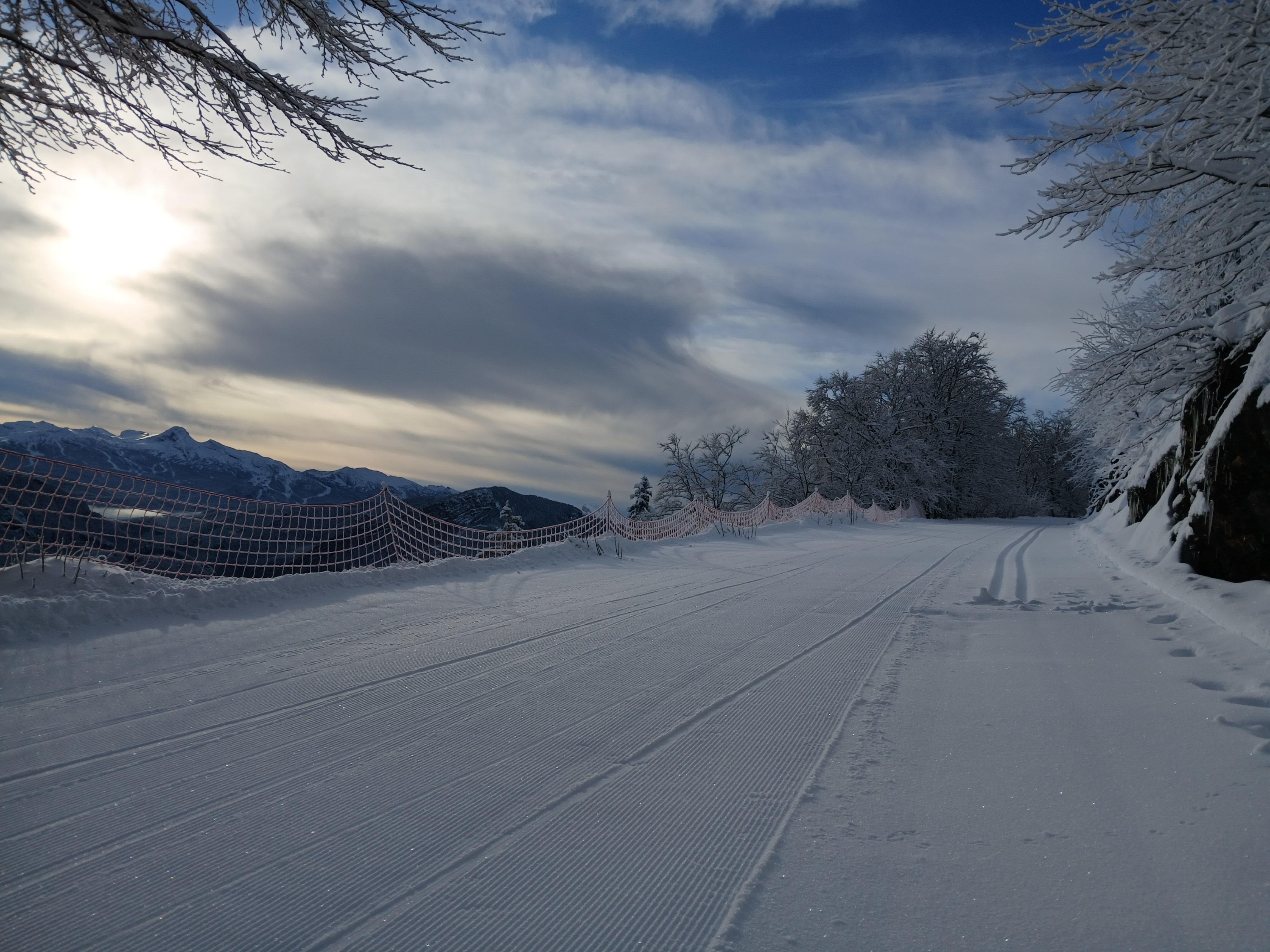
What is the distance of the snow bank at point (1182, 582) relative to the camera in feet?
15.9

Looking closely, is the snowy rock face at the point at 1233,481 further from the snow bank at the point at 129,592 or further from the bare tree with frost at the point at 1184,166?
the snow bank at the point at 129,592

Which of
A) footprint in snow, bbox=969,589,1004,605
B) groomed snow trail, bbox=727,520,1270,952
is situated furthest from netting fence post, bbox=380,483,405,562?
footprint in snow, bbox=969,589,1004,605

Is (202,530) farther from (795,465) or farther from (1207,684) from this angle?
(795,465)

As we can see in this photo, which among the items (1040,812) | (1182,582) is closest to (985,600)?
(1182,582)

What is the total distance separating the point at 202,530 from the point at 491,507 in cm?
8558

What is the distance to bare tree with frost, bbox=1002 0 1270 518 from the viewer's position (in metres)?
5.26

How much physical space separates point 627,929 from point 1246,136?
7282 mm

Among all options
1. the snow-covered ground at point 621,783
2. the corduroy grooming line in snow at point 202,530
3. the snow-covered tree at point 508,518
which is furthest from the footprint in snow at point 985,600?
the snow-covered tree at point 508,518

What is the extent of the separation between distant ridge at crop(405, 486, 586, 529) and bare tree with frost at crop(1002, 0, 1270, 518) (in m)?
32.0

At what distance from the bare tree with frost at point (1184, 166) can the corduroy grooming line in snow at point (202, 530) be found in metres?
8.48

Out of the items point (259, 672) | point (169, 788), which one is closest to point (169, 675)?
point (259, 672)

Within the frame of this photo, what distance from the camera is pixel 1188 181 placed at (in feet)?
18.8

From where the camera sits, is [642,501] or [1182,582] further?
[642,501]

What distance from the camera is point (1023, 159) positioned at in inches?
255
